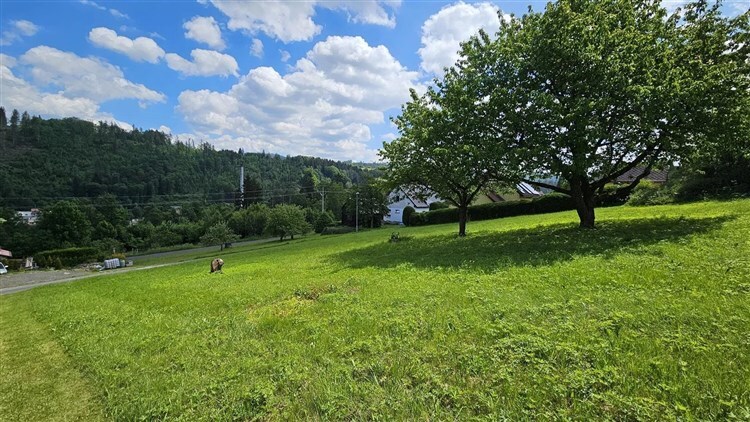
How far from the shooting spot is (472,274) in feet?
29.8

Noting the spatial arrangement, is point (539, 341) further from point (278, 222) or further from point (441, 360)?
point (278, 222)

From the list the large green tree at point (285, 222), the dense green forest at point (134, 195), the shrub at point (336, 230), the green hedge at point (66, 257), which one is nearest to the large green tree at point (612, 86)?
the dense green forest at point (134, 195)

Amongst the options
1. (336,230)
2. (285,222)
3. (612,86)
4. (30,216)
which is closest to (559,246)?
(612,86)

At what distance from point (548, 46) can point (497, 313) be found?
1044 centimetres

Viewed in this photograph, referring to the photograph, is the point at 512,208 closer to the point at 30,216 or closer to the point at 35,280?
the point at 35,280

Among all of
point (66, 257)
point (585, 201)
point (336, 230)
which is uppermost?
point (585, 201)

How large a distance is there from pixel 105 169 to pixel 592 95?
119518 mm

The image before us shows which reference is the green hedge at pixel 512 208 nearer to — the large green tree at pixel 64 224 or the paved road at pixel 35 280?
the paved road at pixel 35 280

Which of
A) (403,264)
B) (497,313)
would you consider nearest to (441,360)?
(497,313)

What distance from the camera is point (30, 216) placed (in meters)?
73.9

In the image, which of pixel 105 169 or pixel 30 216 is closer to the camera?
pixel 30 216

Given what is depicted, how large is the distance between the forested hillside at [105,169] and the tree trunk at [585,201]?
68.1 meters

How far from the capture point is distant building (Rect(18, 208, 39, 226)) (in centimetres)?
6866

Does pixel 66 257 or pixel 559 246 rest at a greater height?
pixel 559 246
